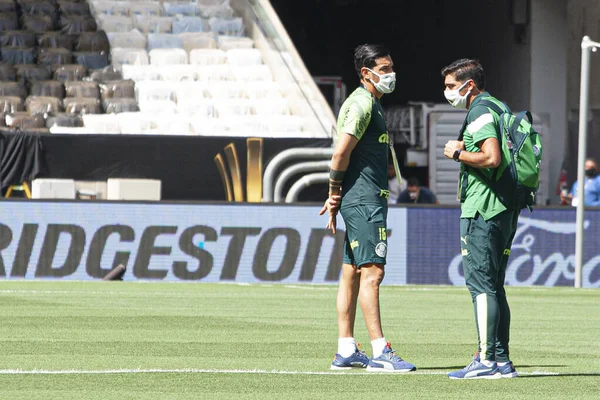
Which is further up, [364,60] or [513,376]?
[364,60]

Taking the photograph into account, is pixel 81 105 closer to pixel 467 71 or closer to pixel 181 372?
pixel 181 372

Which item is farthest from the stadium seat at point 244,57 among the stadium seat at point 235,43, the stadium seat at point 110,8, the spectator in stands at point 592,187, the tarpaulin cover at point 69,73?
the spectator in stands at point 592,187

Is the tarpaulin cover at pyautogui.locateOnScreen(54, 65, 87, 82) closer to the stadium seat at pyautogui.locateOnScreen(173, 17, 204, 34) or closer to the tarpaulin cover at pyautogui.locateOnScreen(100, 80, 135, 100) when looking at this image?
the tarpaulin cover at pyautogui.locateOnScreen(100, 80, 135, 100)

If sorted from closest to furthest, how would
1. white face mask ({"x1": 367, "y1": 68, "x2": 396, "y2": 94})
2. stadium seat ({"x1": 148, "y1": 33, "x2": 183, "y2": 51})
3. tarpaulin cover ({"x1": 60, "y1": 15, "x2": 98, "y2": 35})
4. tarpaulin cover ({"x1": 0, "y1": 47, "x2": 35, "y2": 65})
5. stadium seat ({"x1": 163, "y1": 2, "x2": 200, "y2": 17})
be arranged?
white face mask ({"x1": 367, "y1": 68, "x2": 396, "y2": 94})
tarpaulin cover ({"x1": 0, "y1": 47, "x2": 35, "y2": 65})
tarpaulin cover ({"x1": 60, "y1": 15, "x2": 98, "y2": 35})
stadium seat ({"x1": 148, "y1": 33, "x2": 183, "y2": 51})
stadium seat ({"x1": 163, "y1": 2, "x2": 200, "y2": 17})

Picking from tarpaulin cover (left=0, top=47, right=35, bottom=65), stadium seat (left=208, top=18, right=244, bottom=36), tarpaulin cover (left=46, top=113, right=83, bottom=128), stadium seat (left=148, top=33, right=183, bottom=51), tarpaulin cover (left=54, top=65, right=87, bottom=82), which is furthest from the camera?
stadium seat (left=208, top=18, right=244, bottom=36)

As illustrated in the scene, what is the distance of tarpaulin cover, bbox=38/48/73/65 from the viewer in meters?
29.2

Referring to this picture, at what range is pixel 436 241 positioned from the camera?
21719mm

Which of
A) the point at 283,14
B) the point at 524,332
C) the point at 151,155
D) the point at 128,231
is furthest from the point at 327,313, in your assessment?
the point at 283,14

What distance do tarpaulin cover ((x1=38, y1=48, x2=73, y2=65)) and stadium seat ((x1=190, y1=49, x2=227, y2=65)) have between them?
288cm

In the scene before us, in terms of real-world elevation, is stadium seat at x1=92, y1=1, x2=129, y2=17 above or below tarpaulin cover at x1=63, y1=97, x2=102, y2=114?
above

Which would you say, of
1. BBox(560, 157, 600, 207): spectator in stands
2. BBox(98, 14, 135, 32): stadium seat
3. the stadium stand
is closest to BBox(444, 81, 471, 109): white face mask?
BBox(560, 157, 600, 207): spectator in stands

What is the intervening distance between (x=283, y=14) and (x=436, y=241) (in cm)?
2236

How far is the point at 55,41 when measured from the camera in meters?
29.9

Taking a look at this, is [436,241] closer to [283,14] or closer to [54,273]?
[54,273]
